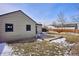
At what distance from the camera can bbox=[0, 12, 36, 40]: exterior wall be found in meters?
4.09

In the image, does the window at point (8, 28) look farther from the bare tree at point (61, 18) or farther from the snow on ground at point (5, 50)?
the bare tree at point (61, 18)

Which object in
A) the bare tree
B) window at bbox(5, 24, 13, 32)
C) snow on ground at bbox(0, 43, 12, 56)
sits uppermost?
the bare tree

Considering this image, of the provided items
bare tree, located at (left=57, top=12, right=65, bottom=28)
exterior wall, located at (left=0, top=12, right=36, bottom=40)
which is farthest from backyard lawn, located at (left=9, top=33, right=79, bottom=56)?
bare tree, located at (left=57, top=12, right=65, bottom=28)

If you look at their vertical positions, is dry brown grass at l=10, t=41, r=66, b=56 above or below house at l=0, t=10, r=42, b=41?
below

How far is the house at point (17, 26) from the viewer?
4.09m

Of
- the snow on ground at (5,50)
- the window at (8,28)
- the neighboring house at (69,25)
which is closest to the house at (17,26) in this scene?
the window at (8,28)

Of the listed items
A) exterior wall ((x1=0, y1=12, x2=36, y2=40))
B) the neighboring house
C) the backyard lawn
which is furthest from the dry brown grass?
the neighboring house

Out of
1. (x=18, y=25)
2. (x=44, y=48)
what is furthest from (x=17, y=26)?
(x=44, y=48)

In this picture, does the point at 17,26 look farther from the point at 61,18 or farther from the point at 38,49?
the point at 61,18

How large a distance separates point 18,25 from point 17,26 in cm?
2

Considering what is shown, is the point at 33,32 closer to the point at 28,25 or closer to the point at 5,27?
the point at 28,25

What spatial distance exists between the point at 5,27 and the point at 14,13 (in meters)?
0.21

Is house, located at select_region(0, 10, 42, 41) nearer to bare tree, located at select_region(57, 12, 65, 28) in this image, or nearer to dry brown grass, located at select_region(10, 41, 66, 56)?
dry brown grass, located at select_region(10, 41, 66, 56)

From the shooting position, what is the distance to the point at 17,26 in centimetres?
411
